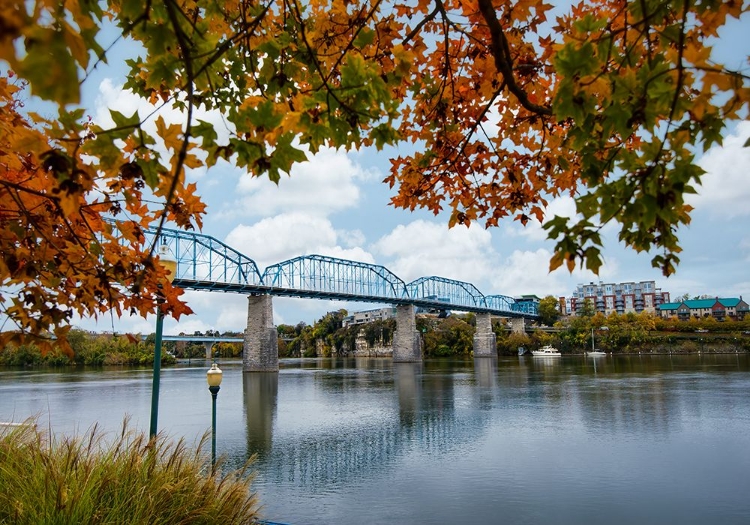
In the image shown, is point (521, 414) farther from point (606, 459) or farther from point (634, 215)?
point (634, 215)

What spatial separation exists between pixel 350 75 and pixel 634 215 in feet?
4.48

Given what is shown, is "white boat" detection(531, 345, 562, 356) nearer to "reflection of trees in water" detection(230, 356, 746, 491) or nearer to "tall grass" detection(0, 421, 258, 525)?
"reflection of trees in water" detection(230, 356, 746, 491)

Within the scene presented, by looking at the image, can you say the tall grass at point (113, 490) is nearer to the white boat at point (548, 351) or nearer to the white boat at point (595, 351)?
the white boat at point (595, 351)

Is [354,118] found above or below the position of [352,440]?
above

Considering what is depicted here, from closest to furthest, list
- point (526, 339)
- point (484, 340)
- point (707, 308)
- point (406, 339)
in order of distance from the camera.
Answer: point (406, 339), point (484, 340), point (526, 339), point (707, 308)

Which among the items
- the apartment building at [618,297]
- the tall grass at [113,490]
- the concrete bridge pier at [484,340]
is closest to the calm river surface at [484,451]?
the tall grass at [113,490]

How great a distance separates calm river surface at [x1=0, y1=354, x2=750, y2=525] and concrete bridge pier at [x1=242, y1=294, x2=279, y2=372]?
91.1 ft

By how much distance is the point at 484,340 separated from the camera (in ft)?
300

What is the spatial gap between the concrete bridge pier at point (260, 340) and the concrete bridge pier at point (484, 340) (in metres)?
43.5

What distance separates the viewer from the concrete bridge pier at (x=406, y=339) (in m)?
78.5

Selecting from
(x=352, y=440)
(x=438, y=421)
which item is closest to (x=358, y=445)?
(x=352, y=440)

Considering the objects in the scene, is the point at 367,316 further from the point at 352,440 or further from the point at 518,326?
the point at 352,440

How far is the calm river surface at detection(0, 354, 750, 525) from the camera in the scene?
9922 millimetres

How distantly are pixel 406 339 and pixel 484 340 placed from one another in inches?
688
